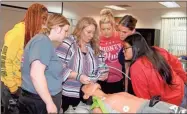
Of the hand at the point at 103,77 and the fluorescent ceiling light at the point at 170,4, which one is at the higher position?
the fluorescent ceiling light at the point at 170,4

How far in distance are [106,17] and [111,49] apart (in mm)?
141

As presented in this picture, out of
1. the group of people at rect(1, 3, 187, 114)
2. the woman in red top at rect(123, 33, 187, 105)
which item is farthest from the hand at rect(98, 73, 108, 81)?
the woman in red top at rect(123, 33, 187, 105)

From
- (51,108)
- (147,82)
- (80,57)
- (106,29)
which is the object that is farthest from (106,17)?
(51,108)

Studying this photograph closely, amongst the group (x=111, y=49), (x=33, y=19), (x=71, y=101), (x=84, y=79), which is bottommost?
(x=71, y=101)

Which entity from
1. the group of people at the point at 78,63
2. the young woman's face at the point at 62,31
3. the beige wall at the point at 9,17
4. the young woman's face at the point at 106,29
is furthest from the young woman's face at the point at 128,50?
the beige wall at the point at 9,17

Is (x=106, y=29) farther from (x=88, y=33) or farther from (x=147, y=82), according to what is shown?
(x=147, y=82)

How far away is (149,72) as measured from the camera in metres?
0.90

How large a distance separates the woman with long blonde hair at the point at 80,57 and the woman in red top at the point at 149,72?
13cm

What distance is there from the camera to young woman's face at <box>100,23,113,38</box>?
1.01 metres

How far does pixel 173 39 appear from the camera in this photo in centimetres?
101

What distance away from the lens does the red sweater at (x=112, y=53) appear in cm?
103

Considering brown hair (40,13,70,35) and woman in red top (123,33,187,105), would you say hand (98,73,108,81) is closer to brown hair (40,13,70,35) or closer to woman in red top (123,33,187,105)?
Result: woman in red top (123,33,187,105)

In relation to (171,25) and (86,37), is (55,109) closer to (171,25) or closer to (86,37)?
(86,37)

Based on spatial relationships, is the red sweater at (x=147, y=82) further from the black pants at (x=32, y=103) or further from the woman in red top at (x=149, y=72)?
the black pants at (x=32, y=103)
